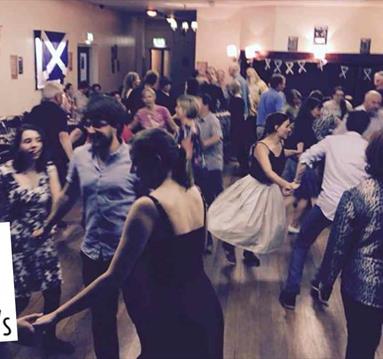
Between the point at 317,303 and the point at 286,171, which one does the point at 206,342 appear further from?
the point at 286,171

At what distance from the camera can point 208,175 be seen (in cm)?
440

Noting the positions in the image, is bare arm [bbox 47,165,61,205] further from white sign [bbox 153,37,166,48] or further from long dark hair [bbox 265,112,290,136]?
white sign [bbox 153,37,166,48]

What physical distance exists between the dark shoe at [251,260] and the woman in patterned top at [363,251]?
6.96 feet

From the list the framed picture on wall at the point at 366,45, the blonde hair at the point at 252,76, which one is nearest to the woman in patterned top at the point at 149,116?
the blonde hair at the point at 252,76

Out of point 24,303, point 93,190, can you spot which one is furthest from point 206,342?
point 24,303

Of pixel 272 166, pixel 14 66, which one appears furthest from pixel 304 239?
pixel 14 66

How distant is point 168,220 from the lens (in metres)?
1.76

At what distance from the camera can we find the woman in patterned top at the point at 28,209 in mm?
2502

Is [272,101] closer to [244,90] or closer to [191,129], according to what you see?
[244,90]

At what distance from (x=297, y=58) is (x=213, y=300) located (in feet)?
29.2

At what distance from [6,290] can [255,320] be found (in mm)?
2241

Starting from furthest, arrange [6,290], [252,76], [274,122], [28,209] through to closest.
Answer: [252,76], [274,122], [28,209], [6,290]

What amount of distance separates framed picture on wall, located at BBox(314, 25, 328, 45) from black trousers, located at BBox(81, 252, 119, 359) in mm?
8699

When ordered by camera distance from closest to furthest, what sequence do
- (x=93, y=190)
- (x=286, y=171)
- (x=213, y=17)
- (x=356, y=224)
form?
(x=356, y=224) < (x=93, y=190) < (x=286, y=171) < (x=213, y=17)
